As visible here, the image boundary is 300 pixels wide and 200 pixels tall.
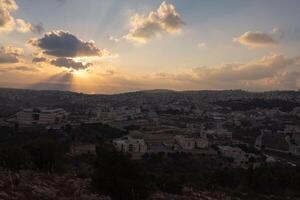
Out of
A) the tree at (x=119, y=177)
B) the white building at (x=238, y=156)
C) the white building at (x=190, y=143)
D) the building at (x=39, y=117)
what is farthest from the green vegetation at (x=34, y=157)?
the building at (x=39, y=117)

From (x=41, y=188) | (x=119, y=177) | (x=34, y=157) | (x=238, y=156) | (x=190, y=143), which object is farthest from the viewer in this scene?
(x=190, y=143)

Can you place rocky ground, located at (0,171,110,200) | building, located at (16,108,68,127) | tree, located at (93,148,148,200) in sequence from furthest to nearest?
building, located at (16,108,68,127) → rocky ground, located at (0,171,110,200) → tree, located at (93,148,148,200)

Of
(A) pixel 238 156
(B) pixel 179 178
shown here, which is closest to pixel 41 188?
(B) pixel 179 178

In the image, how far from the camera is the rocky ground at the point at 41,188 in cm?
1207

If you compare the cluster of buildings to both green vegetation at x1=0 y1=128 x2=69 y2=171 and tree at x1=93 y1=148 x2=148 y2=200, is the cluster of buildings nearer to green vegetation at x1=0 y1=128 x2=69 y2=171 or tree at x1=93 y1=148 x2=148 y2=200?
green vegetation at x1=0 y1=128 x2=69 y2=171

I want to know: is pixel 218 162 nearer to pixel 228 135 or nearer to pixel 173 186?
pixel 228 135

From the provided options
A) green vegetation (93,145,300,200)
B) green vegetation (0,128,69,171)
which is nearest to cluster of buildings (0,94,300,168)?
green vegetation (93,145,300,200)

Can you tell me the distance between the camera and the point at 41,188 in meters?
13.3

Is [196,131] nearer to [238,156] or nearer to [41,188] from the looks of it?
[238,156]

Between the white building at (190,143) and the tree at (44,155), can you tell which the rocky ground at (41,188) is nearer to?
the tree at (44,155)

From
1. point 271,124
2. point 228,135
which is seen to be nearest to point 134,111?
point 271,124

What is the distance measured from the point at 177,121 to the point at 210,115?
24.9m

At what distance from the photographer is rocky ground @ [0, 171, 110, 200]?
12.1m

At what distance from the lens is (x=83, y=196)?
43.2 ft
